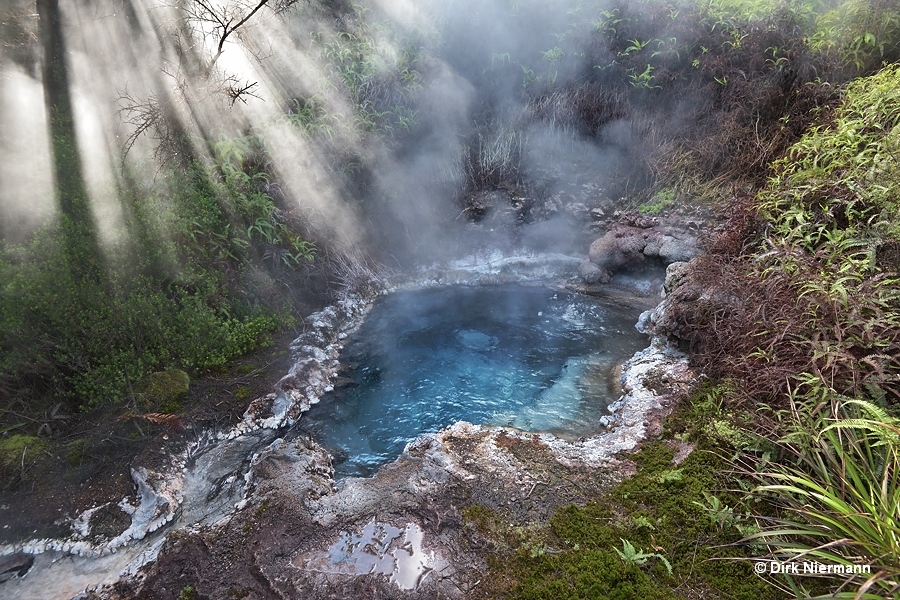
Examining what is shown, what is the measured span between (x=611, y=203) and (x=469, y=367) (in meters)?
6.28

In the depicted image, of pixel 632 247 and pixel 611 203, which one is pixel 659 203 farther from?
pixel 632 247

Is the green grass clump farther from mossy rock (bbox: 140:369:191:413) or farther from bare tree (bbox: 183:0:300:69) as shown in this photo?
bare tree (bbox: 183:0:300:69)

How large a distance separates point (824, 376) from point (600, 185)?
7982 millimetres

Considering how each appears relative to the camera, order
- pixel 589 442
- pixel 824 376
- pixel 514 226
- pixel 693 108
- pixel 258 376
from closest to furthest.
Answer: pixel 824 376 → pixel 589 442 → pixel 258 376 → pixel 693 108 → pixel 514 226

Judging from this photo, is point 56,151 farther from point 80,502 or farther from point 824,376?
point 824,376

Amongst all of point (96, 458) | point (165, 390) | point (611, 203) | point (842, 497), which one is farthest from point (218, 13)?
point (842, 497)

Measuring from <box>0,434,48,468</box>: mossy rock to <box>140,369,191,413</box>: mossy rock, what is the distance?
1031 mm

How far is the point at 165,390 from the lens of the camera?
5293 mm

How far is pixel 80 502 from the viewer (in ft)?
14.1

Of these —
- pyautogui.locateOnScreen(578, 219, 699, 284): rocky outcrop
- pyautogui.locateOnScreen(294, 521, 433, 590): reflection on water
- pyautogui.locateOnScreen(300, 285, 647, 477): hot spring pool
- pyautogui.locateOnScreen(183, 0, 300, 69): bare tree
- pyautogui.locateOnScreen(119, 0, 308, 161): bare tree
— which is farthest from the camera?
pyautogui.locateOnScreen(578, 219, 699, 284): rocky outcrop

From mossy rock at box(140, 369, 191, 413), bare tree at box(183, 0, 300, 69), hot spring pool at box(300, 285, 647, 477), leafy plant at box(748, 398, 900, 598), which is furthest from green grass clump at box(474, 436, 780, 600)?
bare tree at box(183, 0, 300, 69)

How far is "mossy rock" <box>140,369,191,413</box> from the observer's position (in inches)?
204

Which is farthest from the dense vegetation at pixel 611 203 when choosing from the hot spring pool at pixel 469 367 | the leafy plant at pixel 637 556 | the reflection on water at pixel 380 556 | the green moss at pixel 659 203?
the hot spring pool at pixel 469 367

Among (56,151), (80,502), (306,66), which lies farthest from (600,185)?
(80,502)
